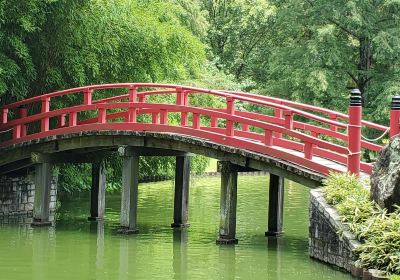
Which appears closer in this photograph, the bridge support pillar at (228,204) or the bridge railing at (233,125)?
the bridge railing at (233,125)

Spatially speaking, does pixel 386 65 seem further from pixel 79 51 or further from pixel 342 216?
pixel 342 216

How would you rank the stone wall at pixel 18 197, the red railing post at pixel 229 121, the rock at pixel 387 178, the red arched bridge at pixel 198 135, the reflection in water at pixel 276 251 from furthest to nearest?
the stone wall at pixel 18 197 → the red railing post at pixel 229 121 → the red arched bridge at pixel 198 135 → the reflection in water at pixel 276 251 → the rock at pixel 387 178

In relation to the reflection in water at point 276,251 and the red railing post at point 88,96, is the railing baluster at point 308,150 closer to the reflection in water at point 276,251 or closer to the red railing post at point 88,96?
the reflection in water at point 276,251

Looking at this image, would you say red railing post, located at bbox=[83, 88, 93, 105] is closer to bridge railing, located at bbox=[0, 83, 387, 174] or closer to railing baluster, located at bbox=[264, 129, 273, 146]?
bridge railing, located at bbox=[0, 83, 387, 174]

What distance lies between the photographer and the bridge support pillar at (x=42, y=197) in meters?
19.7

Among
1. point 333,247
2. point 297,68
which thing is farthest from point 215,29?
point 333,247

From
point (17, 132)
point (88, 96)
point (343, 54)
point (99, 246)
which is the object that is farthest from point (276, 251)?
point (343, 54)

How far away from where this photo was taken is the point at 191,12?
40312 millimetres

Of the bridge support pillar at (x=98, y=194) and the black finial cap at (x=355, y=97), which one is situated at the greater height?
the black finial cap at (x=355, y=97)

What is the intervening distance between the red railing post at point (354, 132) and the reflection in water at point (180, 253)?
10.9 feet

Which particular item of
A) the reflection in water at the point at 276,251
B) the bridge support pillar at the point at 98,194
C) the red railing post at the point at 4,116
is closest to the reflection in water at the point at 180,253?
the reflection in water at the point at 276,251

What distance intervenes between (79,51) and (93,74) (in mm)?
737

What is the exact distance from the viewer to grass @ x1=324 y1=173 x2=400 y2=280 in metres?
11.4

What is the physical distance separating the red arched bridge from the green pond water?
0.72m
